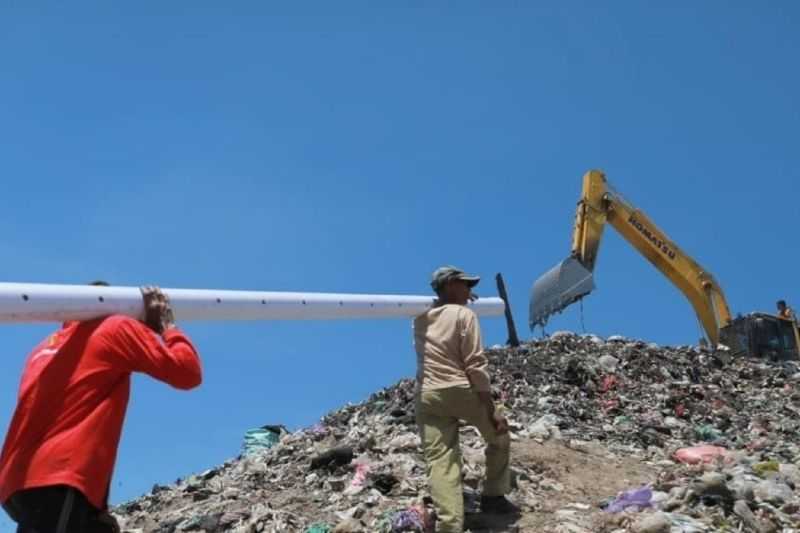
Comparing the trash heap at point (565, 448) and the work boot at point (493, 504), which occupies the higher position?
the trash heap at point (565, 448)

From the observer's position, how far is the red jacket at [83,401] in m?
3.24

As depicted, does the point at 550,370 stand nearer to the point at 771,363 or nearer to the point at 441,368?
the point at 771,363

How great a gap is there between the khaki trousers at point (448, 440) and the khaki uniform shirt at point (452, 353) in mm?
73

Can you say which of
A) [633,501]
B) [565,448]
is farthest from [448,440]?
[565,448]

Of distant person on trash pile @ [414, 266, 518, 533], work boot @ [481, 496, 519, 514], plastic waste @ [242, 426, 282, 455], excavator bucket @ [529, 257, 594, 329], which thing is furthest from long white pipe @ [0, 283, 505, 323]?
excavator bucket @ [529, 257, 594, 329]

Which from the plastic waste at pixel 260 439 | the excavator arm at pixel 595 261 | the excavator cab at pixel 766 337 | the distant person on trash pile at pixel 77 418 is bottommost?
the distant person on trash pile at pixel 77 418

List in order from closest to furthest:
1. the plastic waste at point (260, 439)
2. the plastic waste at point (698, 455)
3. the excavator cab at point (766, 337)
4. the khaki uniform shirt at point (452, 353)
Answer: the khaki uniform shirt at point (452, 353) < the plastic waste at point (698, 455) < the plastic waste at point (260, 439) < the excavator cab at point (766, 337)

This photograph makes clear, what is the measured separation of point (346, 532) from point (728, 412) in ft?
24.5

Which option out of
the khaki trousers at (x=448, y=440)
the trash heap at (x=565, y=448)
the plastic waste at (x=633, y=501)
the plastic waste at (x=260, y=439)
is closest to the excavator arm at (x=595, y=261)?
the trash heap at (x=565, y=448)

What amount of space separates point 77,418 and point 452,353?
2.72 m

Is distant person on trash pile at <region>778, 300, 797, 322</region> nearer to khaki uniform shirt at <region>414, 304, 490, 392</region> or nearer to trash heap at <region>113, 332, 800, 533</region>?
trash heap at <region>113, 332, 800, 533</region>

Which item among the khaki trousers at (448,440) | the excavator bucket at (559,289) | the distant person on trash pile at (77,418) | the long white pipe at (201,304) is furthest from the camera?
the excavator bucket at (559,289)

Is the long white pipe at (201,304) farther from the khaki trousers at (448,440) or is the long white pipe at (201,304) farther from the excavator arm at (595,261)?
the excavator arm at (595,261)

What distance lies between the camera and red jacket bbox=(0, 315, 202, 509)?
3.24 meters
